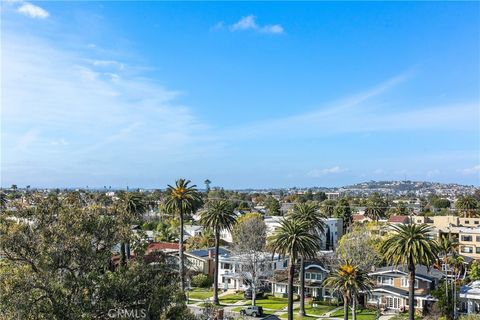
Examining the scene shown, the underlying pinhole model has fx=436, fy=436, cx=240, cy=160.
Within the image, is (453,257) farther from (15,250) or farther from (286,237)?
(15,250)

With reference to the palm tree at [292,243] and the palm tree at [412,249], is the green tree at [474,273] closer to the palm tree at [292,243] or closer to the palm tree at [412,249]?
the palm tree at [412,249]

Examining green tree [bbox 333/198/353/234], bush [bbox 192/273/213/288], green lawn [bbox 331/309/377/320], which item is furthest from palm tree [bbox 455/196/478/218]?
bush [bbox 192/273/213/288]

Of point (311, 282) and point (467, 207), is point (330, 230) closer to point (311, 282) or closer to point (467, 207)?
point (311, 282)

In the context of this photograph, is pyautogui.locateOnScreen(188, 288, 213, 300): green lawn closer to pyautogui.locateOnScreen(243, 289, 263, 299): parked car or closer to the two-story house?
pyautogui.locateOnScreen(243, 289, 263, 299): parked car

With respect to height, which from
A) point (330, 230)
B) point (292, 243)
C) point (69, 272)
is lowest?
point (330, 230)

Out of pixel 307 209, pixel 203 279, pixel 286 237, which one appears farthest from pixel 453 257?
pixel 203 279

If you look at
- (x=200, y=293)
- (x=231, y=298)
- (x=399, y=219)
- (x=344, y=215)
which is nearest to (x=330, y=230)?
(x=344, y=215)
